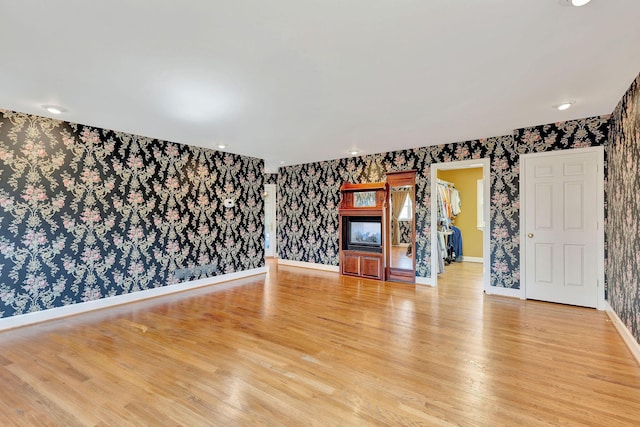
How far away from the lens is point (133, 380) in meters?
2.38

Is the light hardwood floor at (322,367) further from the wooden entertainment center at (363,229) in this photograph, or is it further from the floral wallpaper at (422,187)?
the wooden entertainment center at (363,229)

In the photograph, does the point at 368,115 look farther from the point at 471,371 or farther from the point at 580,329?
the point at 580,329

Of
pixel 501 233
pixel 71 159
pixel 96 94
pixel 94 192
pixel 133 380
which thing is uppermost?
pixel 96 94

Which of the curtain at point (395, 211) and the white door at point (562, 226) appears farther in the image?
the curtain at point (395, 211)

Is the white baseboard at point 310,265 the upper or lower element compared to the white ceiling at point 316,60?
lower

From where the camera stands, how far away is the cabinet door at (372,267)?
589 cm

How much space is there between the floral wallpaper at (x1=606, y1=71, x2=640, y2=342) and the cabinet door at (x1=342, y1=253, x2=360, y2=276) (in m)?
3.69

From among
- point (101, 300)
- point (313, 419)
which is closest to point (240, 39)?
point (313, 419)

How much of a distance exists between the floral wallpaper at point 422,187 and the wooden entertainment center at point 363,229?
26cm

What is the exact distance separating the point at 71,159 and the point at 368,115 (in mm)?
3884

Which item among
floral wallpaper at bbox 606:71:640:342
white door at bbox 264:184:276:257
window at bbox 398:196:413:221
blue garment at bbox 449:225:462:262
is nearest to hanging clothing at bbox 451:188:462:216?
blue garment at bbox 449:225:462:262

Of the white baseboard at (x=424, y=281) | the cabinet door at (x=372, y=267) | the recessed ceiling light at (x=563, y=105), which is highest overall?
the recessed ceiling light at (x=563, y=105)

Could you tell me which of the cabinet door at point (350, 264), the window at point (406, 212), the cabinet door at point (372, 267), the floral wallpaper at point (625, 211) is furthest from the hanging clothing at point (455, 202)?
the floral wallpaper at point (625, 211)

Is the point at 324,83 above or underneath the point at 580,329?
above
